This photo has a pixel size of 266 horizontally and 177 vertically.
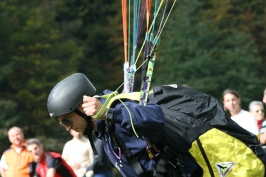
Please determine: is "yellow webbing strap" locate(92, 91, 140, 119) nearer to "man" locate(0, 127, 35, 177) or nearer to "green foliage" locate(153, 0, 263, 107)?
"man" locate(0, 127, 35, 177)

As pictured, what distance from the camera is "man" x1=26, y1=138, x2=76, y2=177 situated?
707 centimetres

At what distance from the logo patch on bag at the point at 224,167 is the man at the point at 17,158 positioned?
4179 mm

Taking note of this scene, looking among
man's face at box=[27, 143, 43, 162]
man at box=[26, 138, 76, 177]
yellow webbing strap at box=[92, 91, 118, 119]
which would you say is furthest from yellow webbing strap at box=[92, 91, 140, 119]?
man's face at box=[27, 143, 43, 162]

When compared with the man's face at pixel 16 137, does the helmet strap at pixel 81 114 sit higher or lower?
higher

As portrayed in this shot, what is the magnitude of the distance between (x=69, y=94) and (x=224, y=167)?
3.16 ft

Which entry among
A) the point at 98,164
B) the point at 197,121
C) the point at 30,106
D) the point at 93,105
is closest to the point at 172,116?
the point at 197,121

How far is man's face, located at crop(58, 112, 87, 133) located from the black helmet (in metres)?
0.05

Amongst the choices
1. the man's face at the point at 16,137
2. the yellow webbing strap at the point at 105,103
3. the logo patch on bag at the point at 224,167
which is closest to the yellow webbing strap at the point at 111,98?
the yellow webbing strap at the point at 105,103

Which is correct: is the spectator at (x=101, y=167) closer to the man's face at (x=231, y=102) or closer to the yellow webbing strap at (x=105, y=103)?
the man's face at (x=231, y=102)

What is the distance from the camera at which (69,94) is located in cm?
428

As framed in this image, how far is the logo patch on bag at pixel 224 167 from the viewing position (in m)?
4.17

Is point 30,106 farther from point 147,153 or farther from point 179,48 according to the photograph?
point 147,153

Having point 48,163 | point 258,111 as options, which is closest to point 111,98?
point 48,163

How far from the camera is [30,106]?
3491 cm
